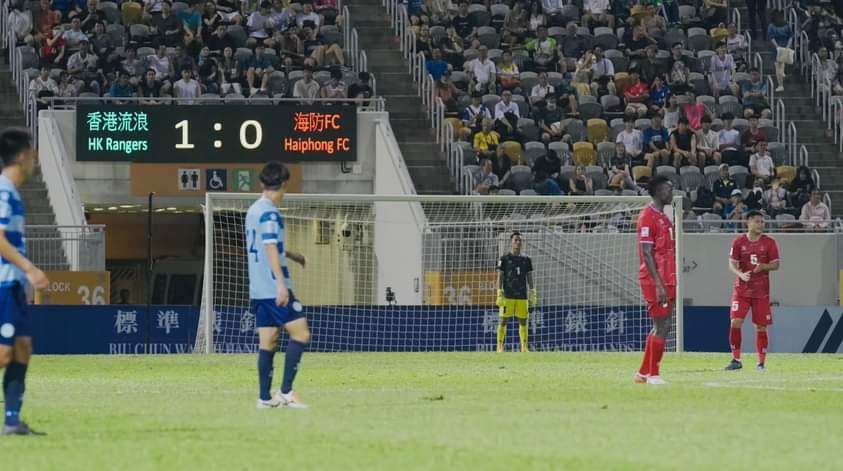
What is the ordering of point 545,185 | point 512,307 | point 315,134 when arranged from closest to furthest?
1. point 512,307
2. point 315,134
3. point 545,185

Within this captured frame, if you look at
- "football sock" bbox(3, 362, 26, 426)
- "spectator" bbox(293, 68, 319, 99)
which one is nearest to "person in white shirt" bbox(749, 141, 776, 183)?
"spectator" bbox(293, 68, 319, 99)

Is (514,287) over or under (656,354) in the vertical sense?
over

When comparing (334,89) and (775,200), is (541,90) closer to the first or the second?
(334,89)

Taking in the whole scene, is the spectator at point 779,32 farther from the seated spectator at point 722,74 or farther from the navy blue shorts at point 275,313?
the navy blue shorts at point 275,313

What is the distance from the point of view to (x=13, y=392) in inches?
484

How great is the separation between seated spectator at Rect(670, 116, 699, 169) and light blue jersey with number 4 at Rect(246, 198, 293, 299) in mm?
24457

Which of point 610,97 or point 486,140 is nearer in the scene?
point 486,140

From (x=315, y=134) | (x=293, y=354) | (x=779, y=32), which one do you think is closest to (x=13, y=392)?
(x=293, y=354)

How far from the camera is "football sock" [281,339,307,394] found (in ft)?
47.5

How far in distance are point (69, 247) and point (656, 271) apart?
1619 cm

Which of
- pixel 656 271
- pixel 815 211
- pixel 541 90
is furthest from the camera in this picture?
pixel 541 90

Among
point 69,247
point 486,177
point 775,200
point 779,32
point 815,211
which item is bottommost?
point 69,247

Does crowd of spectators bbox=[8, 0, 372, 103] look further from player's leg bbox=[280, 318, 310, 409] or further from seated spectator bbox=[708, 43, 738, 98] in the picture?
player's leg bbox=[280, 318, 310, 409]

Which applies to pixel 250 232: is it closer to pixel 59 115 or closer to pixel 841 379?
pixel 841 379
